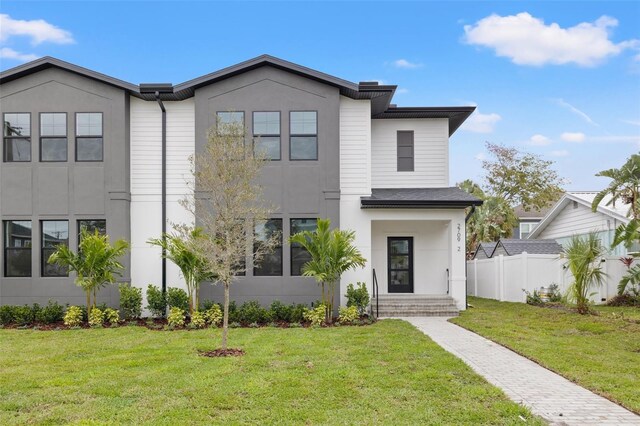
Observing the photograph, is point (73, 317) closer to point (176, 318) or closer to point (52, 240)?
point (52, 240)

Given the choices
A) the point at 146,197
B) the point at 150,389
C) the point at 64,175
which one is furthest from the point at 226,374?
the point at 64,175

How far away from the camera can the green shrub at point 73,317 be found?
1366cm

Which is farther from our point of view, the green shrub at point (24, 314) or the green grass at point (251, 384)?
the green shrub at point (24, 314)

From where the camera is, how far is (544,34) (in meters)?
19.4

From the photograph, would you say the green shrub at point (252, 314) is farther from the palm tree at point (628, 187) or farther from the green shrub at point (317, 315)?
the palm tree at point (628, 187)

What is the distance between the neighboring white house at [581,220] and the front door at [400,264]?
25.2ft

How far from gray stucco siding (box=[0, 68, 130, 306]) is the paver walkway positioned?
942 centimetres

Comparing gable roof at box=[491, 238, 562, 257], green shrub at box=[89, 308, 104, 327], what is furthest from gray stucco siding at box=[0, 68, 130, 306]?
gable roof at box=[491, 238, 562, 257]

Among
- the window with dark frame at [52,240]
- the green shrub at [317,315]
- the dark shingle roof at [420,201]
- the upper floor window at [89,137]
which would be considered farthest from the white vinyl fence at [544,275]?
the window with dark frame at [52,240]

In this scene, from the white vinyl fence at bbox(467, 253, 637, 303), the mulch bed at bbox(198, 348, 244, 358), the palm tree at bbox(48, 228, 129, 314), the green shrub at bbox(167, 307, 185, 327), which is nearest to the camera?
the mulch bed at bbox(198, 348, 244, 358)

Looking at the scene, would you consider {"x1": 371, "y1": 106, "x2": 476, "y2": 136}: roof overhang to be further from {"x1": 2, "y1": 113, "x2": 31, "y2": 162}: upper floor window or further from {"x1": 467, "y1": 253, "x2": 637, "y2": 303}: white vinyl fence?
{"x1": 2, "y1": 113, "x2": 31, "y2": 162}: upper floor window

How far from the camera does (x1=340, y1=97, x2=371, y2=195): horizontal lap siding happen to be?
15.3m

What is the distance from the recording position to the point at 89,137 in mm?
14859

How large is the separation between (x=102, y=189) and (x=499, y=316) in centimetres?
1142
